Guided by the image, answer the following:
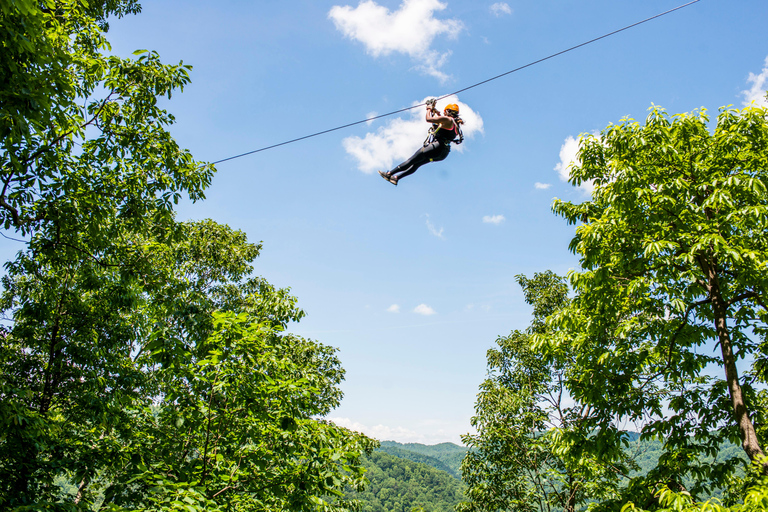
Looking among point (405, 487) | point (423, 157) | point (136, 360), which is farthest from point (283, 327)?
point (405, 487)

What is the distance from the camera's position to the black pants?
8031mm

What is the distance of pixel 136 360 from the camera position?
19.9ft

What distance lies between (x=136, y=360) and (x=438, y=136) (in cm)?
607

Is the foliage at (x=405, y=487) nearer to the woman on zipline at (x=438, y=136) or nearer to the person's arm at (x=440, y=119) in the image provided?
the woman on zipline at (x=438, y=136)

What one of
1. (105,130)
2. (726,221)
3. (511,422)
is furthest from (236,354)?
(511,422)

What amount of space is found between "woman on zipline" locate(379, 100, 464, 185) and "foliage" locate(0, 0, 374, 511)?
380 cm

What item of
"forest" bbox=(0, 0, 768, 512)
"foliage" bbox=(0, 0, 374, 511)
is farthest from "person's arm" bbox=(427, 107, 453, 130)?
"foliage" bbox=(0, 0, 374, 511)

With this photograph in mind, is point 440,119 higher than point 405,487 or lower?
higher

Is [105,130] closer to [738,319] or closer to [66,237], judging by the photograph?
[66,237]

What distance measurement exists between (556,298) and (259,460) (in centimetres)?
1053

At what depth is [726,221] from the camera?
199 inches

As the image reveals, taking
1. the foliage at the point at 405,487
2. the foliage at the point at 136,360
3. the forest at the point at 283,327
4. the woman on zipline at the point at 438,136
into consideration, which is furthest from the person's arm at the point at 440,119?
the foliage at the point at 405,487

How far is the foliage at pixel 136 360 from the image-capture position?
4.75m

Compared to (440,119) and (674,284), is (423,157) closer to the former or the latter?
(440,119)
